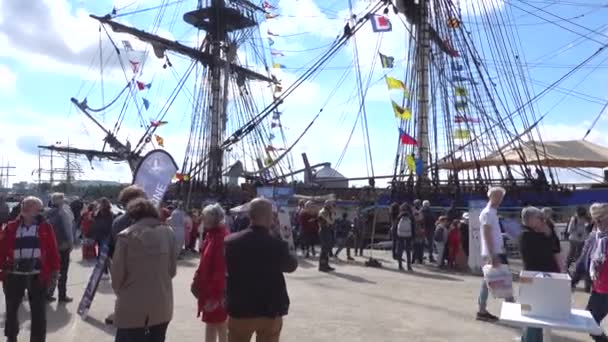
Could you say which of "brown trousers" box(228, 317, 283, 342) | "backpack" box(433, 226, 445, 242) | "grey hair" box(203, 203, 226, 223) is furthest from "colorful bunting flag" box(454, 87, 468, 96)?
"brown trousers" box(228, 317, 283, 342)

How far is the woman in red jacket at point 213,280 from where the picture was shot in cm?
529

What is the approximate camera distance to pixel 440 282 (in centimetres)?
1220

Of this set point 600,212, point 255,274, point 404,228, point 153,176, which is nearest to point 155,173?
point 153,176

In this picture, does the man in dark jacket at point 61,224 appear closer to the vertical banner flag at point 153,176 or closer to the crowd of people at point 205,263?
the crowd of people at point 205,263

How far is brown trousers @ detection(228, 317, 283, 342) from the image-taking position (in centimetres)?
435

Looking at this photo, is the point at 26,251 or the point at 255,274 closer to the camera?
the point at 255,274

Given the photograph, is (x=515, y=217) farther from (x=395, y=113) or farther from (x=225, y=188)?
(x=225, y=188)

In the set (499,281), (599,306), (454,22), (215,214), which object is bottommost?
(599,306)

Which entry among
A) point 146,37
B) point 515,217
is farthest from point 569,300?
point 146,37

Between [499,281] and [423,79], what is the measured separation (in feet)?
66.4

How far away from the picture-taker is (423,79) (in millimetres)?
26250

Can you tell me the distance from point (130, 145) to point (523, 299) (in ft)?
133

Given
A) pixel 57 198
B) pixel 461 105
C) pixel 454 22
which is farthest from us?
pixel 461 105

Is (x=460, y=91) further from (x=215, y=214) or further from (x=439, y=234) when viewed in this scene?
(x=215, y=214)
